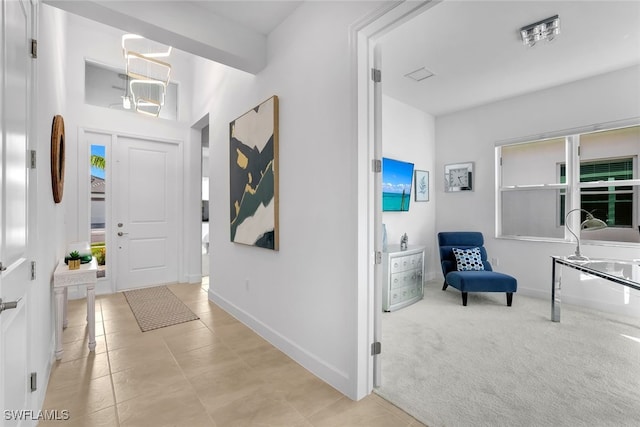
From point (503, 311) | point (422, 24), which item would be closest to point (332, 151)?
→ point (422, 24)

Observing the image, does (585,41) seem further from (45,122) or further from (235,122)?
(45,122)

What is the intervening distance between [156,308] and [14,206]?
2775mm

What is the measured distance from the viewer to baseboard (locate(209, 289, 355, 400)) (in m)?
2.03

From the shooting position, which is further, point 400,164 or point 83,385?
point 400,164

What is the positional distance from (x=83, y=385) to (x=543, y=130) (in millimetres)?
5790

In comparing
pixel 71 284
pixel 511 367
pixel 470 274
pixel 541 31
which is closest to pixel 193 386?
pixel 71 284

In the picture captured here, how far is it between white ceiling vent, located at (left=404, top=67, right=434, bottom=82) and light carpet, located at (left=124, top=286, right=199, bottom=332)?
3944 mm

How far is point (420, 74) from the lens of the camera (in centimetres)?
374

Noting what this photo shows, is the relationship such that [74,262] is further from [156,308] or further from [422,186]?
[422,186]

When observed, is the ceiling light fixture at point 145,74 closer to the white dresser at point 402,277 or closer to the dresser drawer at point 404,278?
the white dresser at point 402,277

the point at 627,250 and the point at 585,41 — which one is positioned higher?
the point at 585,41

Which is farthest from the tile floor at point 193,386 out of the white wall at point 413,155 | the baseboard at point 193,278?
the white wall at point 413,155

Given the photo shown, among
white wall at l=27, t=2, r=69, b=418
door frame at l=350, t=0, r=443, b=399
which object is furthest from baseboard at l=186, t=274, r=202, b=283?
door frame at l=350, t=0, r=443, b=399

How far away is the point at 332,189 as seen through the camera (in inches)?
83.9
